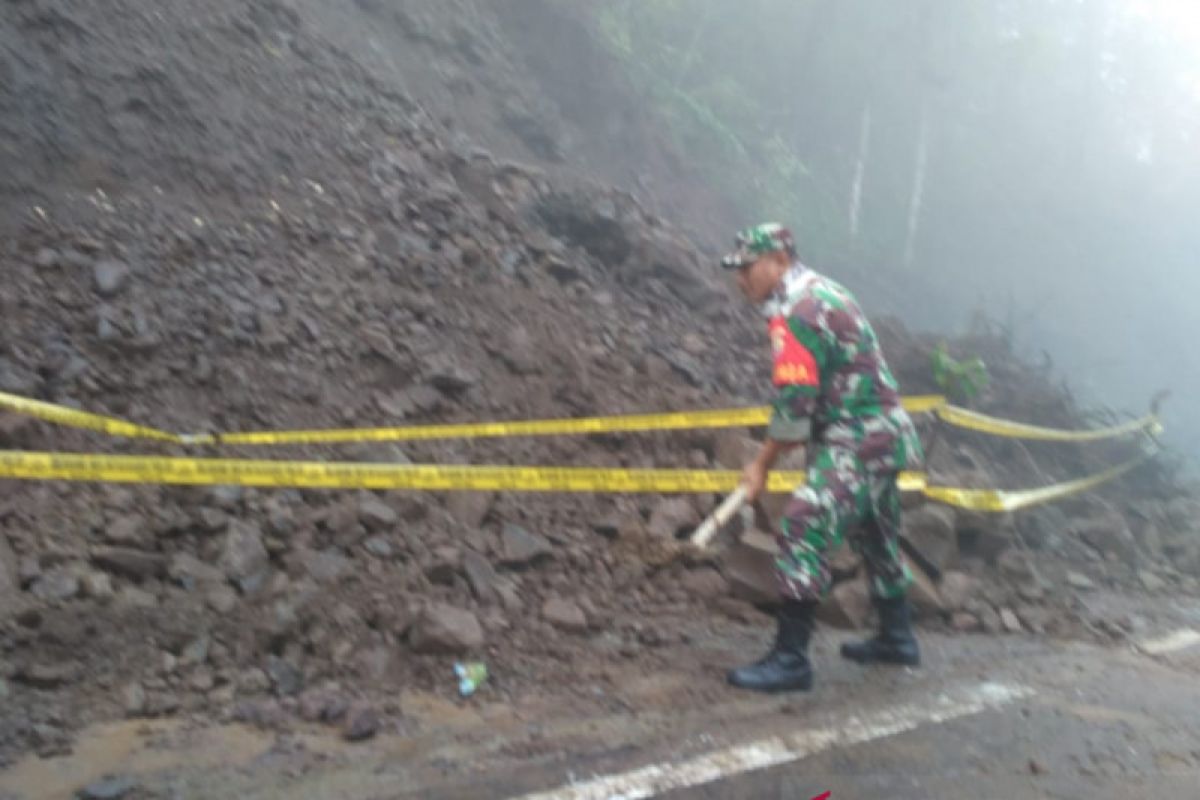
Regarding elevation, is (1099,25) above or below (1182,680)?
above

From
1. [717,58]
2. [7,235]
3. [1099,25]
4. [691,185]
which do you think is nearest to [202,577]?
[7,235]

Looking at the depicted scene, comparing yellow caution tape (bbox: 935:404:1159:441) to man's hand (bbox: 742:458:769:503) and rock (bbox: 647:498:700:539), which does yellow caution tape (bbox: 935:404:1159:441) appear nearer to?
rock (bbox: 647:498:700:539)

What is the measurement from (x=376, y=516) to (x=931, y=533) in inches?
116

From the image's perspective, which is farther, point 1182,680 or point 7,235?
point 7,235

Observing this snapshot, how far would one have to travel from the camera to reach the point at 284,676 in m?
3.43

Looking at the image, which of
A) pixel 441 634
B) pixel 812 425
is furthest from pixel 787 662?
pixel 441 634

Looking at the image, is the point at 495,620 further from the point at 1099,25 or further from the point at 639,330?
the point at 1099,25

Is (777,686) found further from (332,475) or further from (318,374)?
(318,374)

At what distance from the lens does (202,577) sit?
3.77 m

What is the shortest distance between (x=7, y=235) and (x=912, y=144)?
23.5 meters

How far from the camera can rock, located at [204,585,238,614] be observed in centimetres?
363

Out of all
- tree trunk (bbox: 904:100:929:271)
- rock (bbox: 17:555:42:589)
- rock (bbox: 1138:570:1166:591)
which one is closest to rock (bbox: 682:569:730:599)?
rock (bbox: 17:555:42:589)

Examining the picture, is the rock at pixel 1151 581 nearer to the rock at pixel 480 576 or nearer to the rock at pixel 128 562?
the rock at pixel 480 576

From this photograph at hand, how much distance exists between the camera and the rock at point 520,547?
4.52 m
